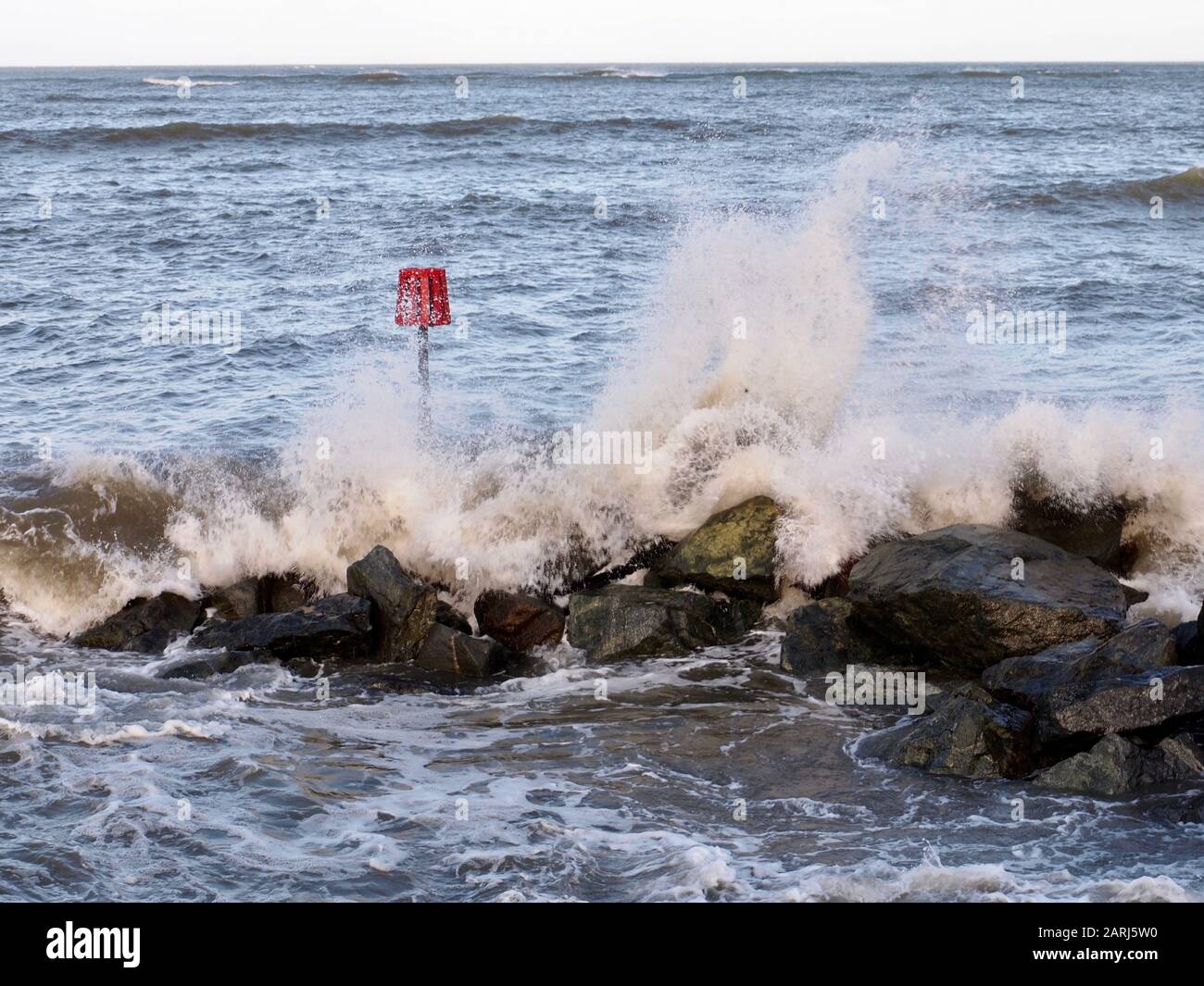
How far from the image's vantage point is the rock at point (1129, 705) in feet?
21.7

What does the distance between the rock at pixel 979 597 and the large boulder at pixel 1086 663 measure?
1.13 feet

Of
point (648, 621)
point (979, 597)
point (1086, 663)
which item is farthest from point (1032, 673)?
point (648, 621)

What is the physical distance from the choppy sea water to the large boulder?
795 millimetres

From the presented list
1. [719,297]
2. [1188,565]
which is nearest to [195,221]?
[719,297]

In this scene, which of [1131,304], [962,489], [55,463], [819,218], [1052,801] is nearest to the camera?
[1052,801]

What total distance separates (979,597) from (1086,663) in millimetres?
888

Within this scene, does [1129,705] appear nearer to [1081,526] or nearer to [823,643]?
[823,643]

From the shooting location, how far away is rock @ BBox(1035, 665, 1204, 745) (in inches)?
260

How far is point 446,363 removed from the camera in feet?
46.2

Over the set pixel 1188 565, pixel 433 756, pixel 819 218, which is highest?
pixel 819 218

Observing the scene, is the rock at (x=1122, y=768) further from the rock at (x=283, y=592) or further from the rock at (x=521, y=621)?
the rock at (x=283, y=592)

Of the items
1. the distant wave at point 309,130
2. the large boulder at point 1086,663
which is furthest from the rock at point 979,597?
the distant wave at point 309,130

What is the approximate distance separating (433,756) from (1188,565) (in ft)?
18.5

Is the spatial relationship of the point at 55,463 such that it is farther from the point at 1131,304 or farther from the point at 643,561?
the point at 1131,304
